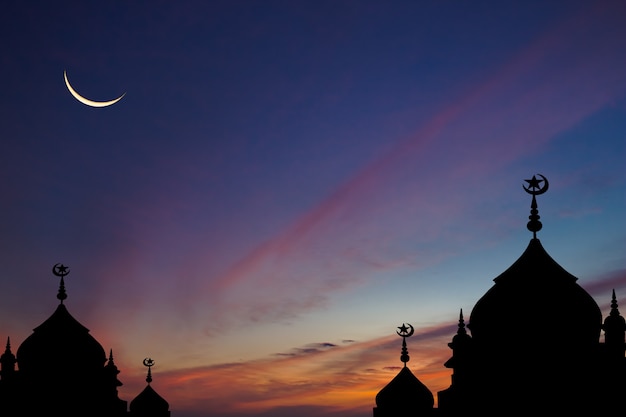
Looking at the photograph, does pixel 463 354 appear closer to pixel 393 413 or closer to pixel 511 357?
pixel 511 357

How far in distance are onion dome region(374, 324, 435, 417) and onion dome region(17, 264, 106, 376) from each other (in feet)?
47.8

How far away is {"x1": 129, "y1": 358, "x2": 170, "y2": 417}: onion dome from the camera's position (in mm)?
48062

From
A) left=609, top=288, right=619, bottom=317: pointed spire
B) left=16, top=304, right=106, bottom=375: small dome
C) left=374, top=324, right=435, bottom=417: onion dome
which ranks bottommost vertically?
left=374, top=324, right=435, bottom=417: onion dome

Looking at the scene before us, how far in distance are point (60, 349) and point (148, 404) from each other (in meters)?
12.6

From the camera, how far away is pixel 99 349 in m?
38.6

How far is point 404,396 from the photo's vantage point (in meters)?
36.5

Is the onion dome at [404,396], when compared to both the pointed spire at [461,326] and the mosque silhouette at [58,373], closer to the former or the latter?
the pointed spire at [461,326]

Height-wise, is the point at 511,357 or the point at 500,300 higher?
the point at 500,300

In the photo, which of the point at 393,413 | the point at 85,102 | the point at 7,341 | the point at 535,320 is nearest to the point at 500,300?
the point at 535,320

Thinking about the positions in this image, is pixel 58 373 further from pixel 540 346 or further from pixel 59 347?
pixel 540 346

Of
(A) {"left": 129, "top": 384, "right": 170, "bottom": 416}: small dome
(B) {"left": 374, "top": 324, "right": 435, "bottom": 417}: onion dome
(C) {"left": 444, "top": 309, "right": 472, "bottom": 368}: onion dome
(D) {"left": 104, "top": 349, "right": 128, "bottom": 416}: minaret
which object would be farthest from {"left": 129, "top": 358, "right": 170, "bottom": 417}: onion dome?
(C) {"left": 444, "top": 309, "right": 472, "bottom": 368}: onion dome

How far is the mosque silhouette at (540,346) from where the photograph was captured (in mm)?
27375

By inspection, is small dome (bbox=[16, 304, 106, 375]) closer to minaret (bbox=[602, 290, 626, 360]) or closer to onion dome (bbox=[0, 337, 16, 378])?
onion dome (bbox=[0, 337, 16, 378])

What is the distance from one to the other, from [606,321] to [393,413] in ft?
41.2
